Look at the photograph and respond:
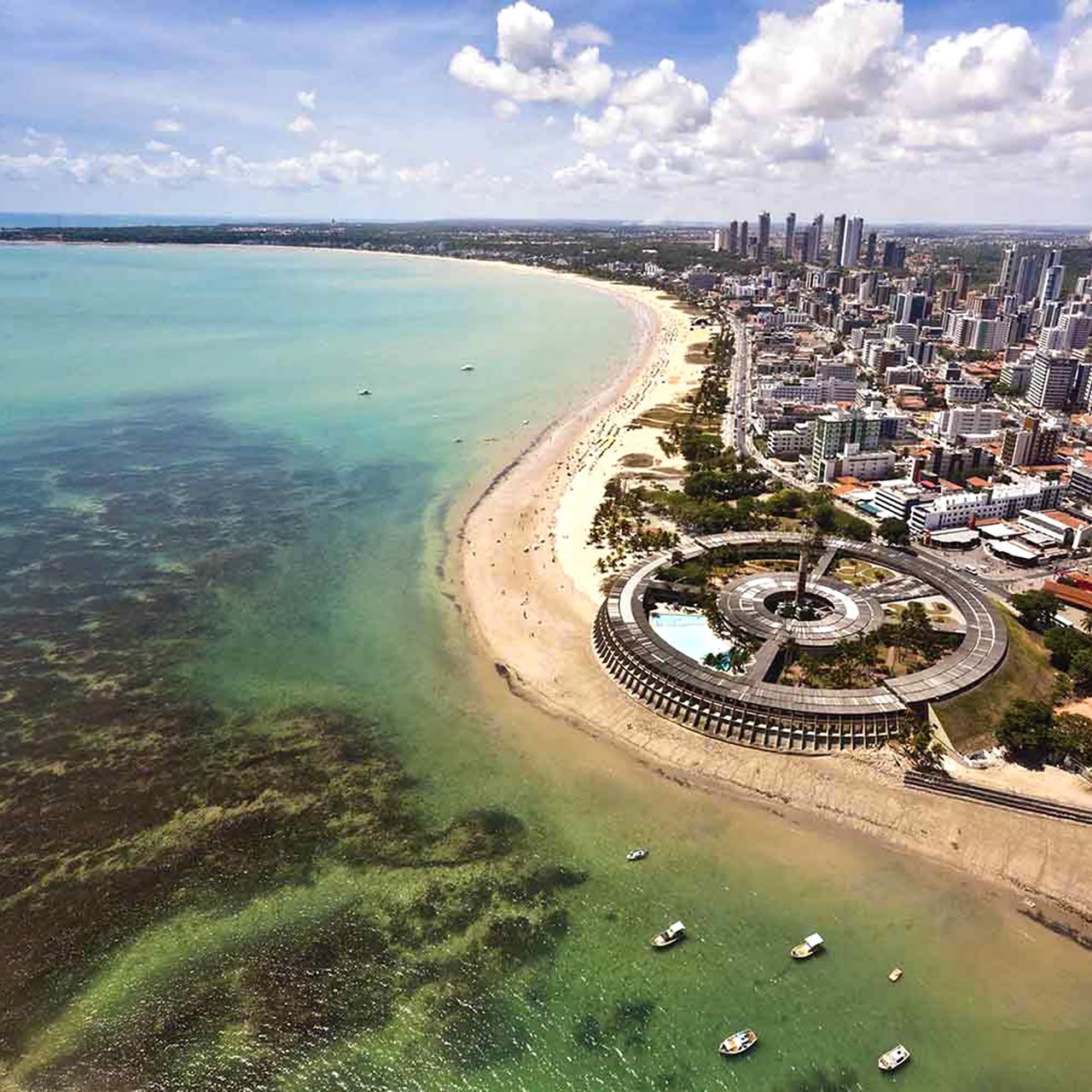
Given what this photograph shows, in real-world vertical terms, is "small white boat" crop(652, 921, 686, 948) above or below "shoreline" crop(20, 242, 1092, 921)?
below

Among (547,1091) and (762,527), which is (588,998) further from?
(762,527)

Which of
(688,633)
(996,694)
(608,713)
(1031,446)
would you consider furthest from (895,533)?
(608,713)

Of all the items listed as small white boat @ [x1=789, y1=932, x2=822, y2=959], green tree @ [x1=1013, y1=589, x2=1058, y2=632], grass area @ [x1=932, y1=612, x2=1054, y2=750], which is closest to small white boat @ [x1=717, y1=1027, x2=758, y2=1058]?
small white boat @ [x1=789, y1=932, x2=822, y2=959]

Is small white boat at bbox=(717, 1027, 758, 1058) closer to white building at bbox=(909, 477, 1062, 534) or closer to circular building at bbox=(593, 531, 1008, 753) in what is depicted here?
circular building at bbox=(593, 531, 1008, 753)

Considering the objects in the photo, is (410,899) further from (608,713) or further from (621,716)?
(621,716)

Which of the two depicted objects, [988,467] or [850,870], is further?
[988,467]

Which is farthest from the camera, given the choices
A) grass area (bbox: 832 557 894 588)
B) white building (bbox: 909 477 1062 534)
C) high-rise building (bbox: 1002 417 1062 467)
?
high-rise building (bbox: 1002 417 1062 467)

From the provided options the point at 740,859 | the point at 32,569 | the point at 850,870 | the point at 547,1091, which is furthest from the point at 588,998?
the point at 32,569
